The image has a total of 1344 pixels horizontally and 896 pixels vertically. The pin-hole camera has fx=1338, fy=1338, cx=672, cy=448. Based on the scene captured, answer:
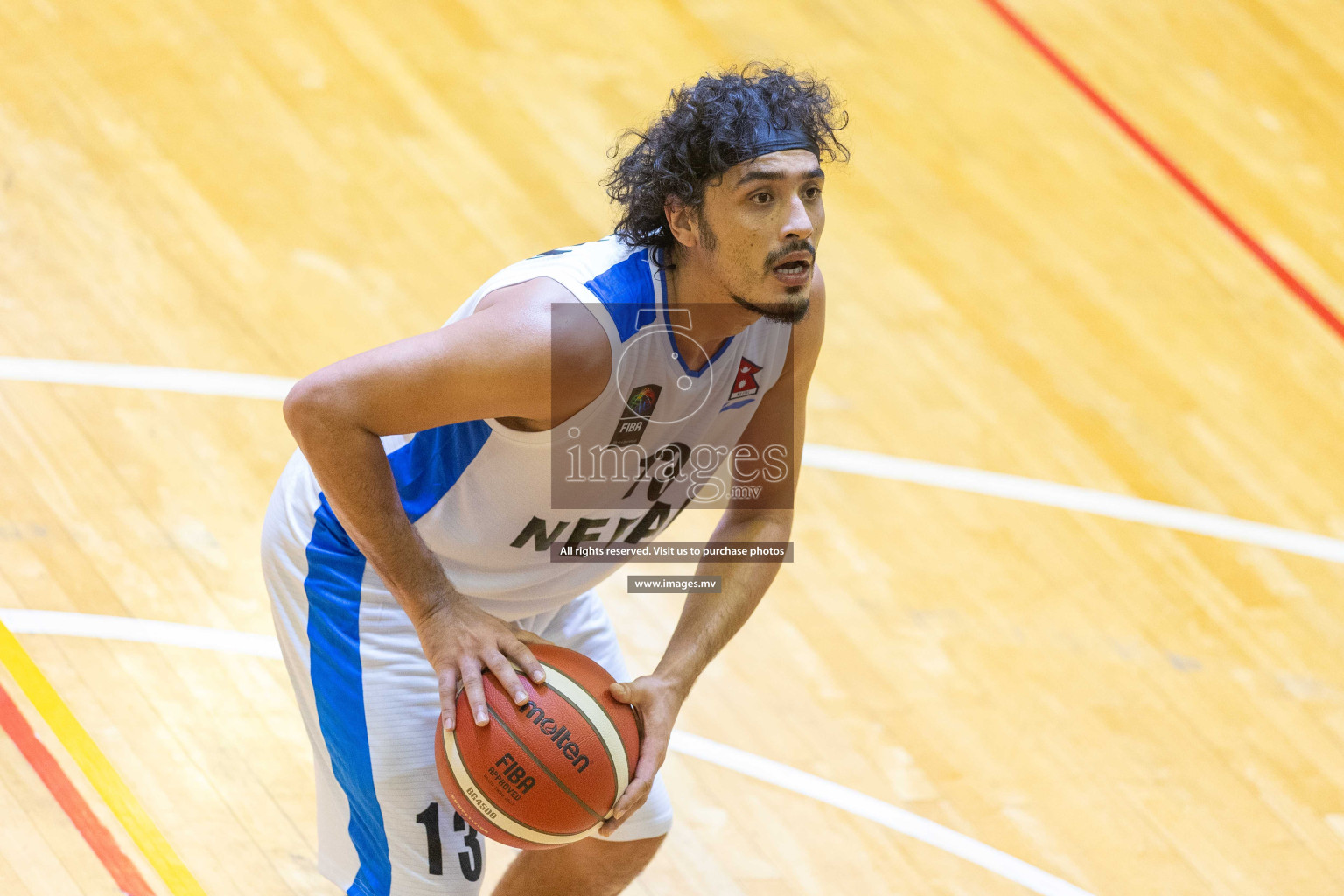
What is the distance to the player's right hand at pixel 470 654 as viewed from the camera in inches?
81.9

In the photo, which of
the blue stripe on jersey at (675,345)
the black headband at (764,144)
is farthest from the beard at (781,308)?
the black headband at (764,144)

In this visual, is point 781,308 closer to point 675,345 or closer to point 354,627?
point 675,345

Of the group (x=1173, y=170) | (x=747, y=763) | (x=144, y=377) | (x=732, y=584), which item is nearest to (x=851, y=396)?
(x=747, y=763)

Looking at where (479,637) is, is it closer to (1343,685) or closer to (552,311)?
(552,311)

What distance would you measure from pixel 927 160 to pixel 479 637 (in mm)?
3888

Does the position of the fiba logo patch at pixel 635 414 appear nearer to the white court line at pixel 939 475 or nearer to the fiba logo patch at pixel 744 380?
the fiba logo patch at pixel 744 380

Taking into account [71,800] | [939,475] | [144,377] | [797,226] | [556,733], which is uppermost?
[797,226]

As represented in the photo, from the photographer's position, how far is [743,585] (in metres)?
2.46

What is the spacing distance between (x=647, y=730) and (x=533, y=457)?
19.4 inches

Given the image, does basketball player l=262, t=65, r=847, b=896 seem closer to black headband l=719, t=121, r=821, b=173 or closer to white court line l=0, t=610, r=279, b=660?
black headband l=719, t=121, r=821, b=173

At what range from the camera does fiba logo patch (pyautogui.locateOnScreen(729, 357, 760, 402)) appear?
235cm

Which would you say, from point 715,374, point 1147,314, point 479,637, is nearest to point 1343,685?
point 1147,314

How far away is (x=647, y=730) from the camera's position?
2.23m

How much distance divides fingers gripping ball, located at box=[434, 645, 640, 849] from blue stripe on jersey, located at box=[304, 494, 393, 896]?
0.20 meters
